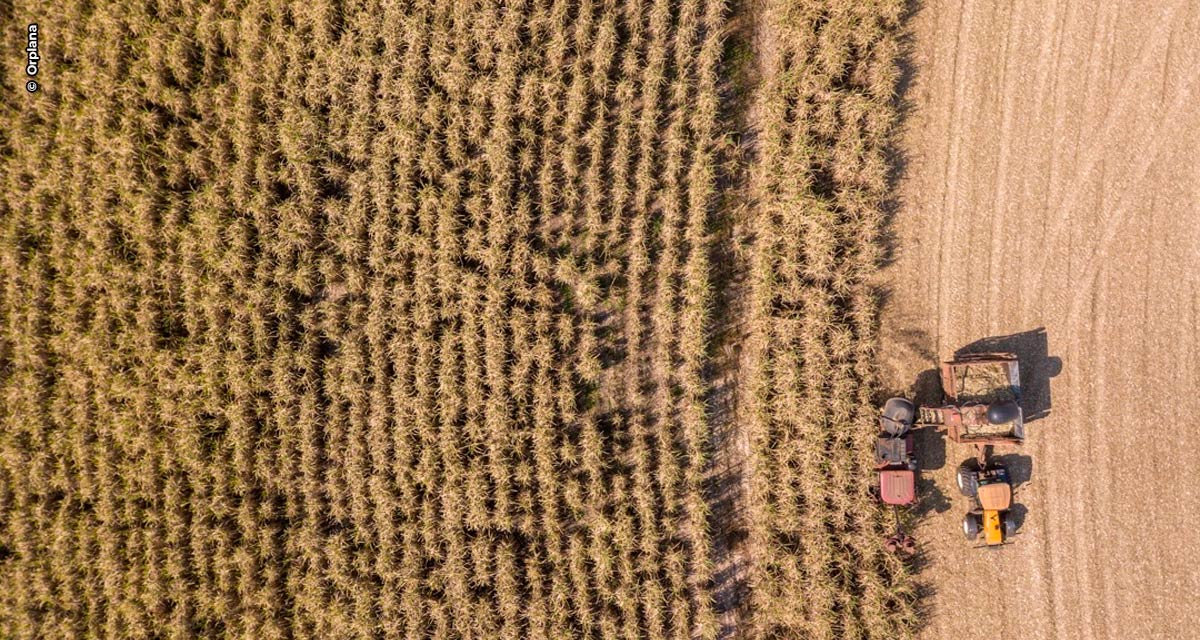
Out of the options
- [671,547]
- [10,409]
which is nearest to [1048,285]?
[671,547]

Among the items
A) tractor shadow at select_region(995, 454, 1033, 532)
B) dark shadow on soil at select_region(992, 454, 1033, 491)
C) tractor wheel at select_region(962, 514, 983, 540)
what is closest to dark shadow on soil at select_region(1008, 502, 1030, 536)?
tractor shadow at select_region(995, 454, 1033, 532)

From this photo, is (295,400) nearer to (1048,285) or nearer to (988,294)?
(988,294)

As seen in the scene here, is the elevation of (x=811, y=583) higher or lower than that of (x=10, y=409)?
lower

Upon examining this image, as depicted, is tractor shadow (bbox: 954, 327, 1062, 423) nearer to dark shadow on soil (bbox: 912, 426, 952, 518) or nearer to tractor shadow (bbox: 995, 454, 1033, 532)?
tractor shadow (bbox: 995, 454, 1033, 532)

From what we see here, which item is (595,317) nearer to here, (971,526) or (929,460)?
(929,460)

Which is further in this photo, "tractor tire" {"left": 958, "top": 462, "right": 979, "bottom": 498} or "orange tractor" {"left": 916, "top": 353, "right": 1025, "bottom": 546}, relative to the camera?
"tractor tire" {"left": 958, "top": 462, "right": 979, "bottom": 498}

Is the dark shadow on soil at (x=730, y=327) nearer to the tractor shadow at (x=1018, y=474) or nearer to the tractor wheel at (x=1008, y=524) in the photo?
the tractor wheel at (x=1008, y=524)

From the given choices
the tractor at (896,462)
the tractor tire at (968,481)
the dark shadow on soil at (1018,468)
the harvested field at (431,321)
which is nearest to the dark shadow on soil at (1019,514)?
the dark shadow on soil at (1018,468)
